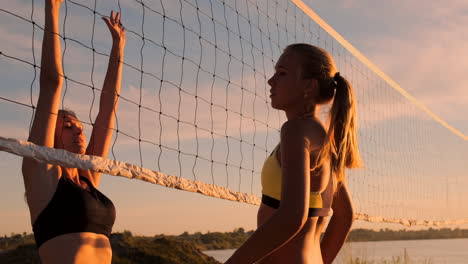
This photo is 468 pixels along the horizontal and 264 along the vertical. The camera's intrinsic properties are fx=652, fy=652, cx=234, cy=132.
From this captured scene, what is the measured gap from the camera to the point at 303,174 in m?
1.82

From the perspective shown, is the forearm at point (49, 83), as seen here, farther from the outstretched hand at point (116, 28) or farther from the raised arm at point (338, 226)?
the raised arm at point (338, 226)

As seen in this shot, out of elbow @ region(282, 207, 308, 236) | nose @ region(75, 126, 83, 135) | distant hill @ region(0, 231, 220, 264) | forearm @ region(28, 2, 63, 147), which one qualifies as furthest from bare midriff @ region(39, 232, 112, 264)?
distant hill @ region(0, 231, 220, 264)

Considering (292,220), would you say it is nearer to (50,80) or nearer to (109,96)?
(50,80)

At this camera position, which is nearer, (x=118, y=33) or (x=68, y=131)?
(x=68, y=131)

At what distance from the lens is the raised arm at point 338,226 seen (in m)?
2.54

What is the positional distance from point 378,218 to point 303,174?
5.09 metres

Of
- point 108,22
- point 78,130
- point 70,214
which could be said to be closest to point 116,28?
point 108,22

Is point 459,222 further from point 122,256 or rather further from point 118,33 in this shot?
point 118,33

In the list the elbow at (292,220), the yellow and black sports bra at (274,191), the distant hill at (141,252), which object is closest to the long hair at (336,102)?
the yellow and black sports bra at (274,191)

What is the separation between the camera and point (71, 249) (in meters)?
2.69

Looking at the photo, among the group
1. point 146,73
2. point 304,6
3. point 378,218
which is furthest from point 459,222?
point 146,73

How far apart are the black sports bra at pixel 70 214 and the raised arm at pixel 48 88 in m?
0.13

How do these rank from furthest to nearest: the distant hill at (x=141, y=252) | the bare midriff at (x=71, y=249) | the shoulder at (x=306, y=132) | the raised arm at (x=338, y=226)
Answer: the distant hill at (x=141, y=252) < the bare midriff at (x=71, y=249) < the raised arm at (x=338, y=226) < the shoulder at (x=306, y=132)

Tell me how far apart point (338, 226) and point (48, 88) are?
135 centimetres
